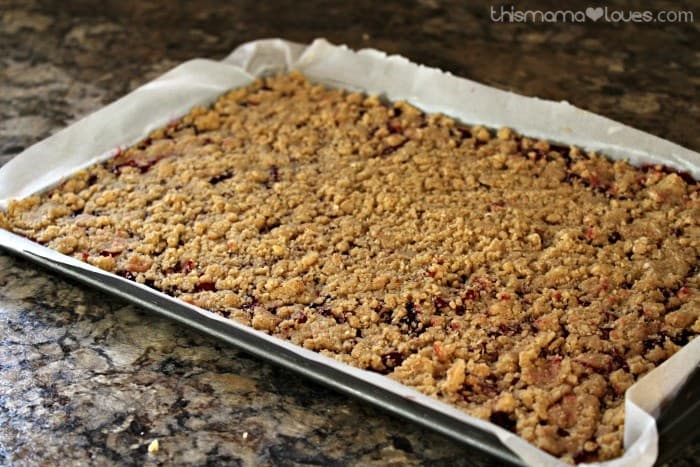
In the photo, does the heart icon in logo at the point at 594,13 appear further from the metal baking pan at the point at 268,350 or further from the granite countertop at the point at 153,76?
the metal baking pan at the point at 268,350

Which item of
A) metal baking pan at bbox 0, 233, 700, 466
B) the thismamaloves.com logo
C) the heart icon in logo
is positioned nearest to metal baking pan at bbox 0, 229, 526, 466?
metal baking pan at bbox 0, 233, 700, 466

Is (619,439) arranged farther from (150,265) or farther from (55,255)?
(55,255)


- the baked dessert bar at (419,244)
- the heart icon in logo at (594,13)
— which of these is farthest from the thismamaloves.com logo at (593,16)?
the baked dessert bar at (419,244)

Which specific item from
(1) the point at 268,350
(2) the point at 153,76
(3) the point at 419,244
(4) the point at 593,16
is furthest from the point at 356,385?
(4) the point at 593,16

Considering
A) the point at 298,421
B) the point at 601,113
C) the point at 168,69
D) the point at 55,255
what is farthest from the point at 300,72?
the point at 298,421

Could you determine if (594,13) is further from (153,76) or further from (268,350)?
(268,350)
